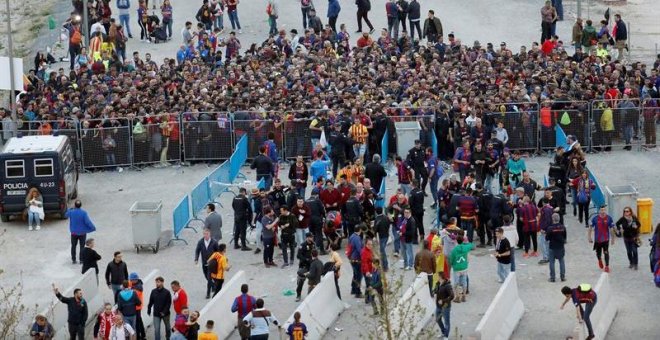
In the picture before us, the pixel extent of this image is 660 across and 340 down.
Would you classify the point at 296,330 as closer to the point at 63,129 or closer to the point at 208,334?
the point at 208,334

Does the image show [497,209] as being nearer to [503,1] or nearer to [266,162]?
[266,162]

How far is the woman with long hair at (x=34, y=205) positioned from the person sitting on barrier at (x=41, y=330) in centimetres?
954

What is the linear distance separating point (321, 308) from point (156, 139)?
13.5m

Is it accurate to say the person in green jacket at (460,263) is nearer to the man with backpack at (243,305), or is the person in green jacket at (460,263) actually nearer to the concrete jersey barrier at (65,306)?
the man with backpack at (243,305)

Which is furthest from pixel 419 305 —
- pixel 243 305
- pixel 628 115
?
pixel 628 115

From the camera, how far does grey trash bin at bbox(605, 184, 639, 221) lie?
1598 inches

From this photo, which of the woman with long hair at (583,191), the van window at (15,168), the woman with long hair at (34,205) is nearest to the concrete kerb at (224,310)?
the woman with long hair at (34,205)

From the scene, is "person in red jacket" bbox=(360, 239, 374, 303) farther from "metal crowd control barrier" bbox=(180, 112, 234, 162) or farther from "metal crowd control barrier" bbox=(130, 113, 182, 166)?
"metal crowd control barrier" bbox=(130, 113, 182, 166)

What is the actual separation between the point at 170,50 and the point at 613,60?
559 inches

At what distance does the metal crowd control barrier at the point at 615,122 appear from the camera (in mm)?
47344

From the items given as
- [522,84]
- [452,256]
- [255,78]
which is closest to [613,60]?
[522,84]

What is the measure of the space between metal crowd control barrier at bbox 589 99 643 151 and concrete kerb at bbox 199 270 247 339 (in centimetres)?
1449

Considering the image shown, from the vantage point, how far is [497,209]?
3934 centimetres

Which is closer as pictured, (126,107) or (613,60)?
(126,107)
